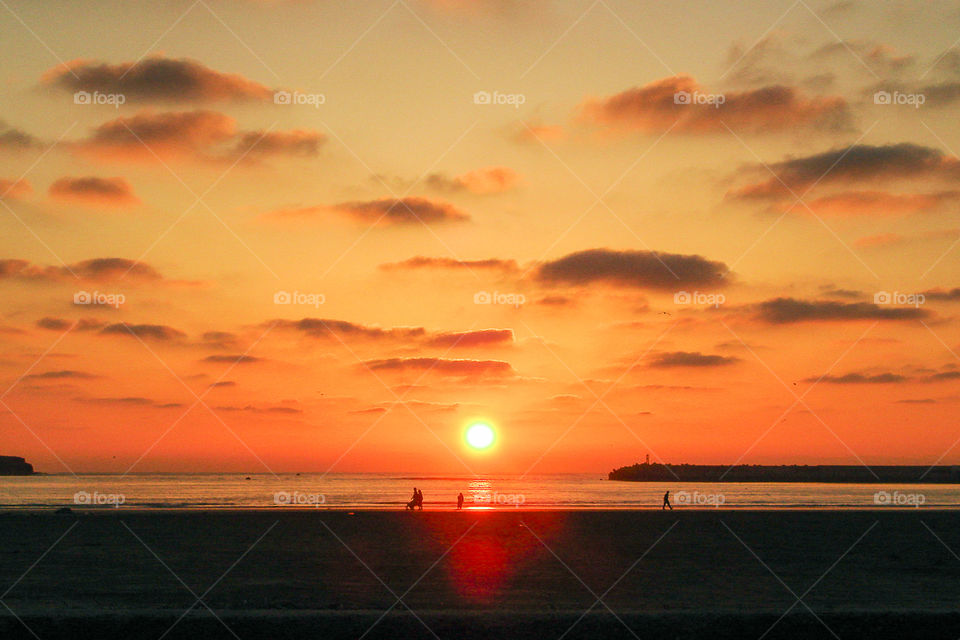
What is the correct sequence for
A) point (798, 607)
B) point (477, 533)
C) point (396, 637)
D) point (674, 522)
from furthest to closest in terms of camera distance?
point (674, 522) → point (477, 533) → point (798, 607) → point (396, 637)

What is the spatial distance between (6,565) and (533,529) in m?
22.0

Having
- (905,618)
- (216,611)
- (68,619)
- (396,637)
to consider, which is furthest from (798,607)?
(68,619)

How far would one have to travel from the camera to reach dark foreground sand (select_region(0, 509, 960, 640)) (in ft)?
54.6

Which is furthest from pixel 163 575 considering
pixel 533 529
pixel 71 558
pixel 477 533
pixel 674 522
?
pixel 674 522

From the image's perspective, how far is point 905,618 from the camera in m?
17.1

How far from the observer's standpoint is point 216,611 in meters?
17.8

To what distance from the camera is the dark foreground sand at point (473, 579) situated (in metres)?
16.6

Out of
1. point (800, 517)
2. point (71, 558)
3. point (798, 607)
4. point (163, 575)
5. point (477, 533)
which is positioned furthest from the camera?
point (800, 517)

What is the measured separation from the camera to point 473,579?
2355 cm

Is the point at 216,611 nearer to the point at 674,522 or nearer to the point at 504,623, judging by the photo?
the point at 504,623

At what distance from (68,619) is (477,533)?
22313 millimetres

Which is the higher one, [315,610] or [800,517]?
[800,517]

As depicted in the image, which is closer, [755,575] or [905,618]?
A: [905,618]

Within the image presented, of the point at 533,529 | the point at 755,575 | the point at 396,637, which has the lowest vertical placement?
the point at 396,637
